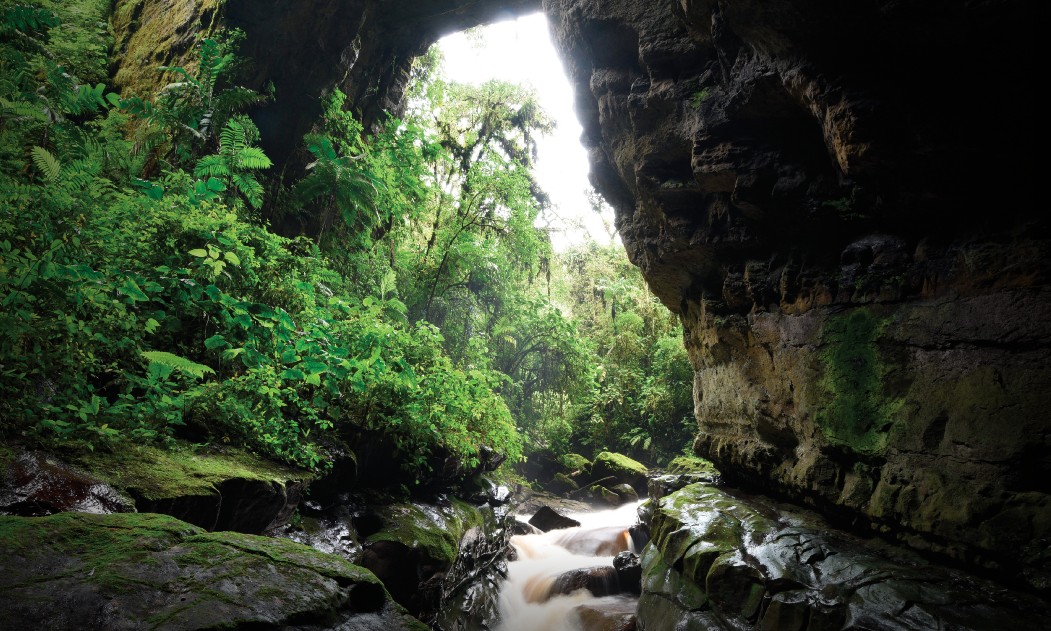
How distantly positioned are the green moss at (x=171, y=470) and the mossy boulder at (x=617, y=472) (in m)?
11.7

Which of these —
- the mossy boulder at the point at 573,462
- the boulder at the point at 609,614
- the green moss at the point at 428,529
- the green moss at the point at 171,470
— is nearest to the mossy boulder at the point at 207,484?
the green moss at the point at 171,470

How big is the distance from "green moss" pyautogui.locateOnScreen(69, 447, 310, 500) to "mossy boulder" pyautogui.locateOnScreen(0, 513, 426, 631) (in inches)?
37.8

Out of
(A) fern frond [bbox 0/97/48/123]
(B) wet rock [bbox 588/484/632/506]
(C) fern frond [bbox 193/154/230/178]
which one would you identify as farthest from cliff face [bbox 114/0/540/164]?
(B) wet rock [bbox 588/484/632/506]

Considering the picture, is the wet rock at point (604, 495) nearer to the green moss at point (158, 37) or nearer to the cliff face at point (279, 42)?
the cliff face at point (279, 42)

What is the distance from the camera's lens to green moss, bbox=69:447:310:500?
10.7ft

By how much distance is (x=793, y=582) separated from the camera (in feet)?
12.4

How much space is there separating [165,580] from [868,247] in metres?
6.07

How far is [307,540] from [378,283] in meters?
6.33

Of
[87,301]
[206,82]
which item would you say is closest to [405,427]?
[87,301]

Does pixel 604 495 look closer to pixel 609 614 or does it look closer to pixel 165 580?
pixel 609 614

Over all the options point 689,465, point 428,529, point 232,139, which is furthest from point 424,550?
point 689,465

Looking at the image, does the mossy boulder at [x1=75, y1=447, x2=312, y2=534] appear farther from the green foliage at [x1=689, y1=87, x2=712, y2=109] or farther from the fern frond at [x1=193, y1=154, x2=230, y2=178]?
the green foliage at [x1=689, y1=87, x2=712, y2=109]

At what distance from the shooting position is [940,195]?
13.5ft

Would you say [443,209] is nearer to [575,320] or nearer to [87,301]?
[575,320]
